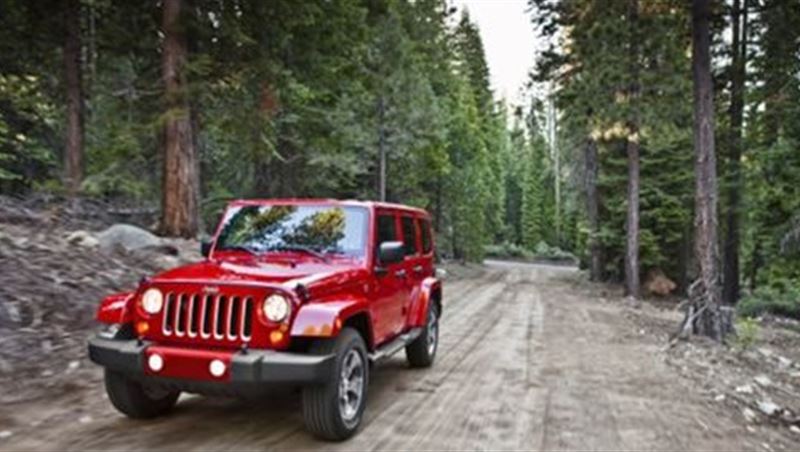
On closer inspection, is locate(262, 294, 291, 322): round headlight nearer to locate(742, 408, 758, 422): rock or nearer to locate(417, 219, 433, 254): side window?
locate(417, 219, 433, 254): side window

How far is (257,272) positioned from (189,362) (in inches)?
35.9

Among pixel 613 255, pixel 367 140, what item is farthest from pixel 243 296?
pixel 613 255

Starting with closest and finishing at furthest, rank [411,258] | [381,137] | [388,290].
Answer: [388,290] < [411,258] < [381,137]

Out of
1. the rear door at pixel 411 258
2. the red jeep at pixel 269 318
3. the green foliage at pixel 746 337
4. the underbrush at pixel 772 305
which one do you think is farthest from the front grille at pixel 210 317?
the underbrush at pixel 772 305

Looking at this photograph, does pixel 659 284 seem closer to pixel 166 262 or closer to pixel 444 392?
pixel 166 262

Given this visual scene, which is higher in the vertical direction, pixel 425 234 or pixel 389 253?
pixel 425 234

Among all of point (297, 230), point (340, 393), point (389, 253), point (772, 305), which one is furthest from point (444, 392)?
point (772, 305)

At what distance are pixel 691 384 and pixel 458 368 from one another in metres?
2.73

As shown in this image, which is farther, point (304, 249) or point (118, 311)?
point (304, 249)

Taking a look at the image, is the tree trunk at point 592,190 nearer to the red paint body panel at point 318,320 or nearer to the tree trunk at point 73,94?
the tree trunk at point 73,94

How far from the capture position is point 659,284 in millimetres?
24219

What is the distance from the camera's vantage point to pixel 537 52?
26047mm

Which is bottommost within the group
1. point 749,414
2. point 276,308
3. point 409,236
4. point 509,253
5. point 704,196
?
point 509,253

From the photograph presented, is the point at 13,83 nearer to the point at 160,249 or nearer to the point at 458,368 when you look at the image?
the point at 160,249
